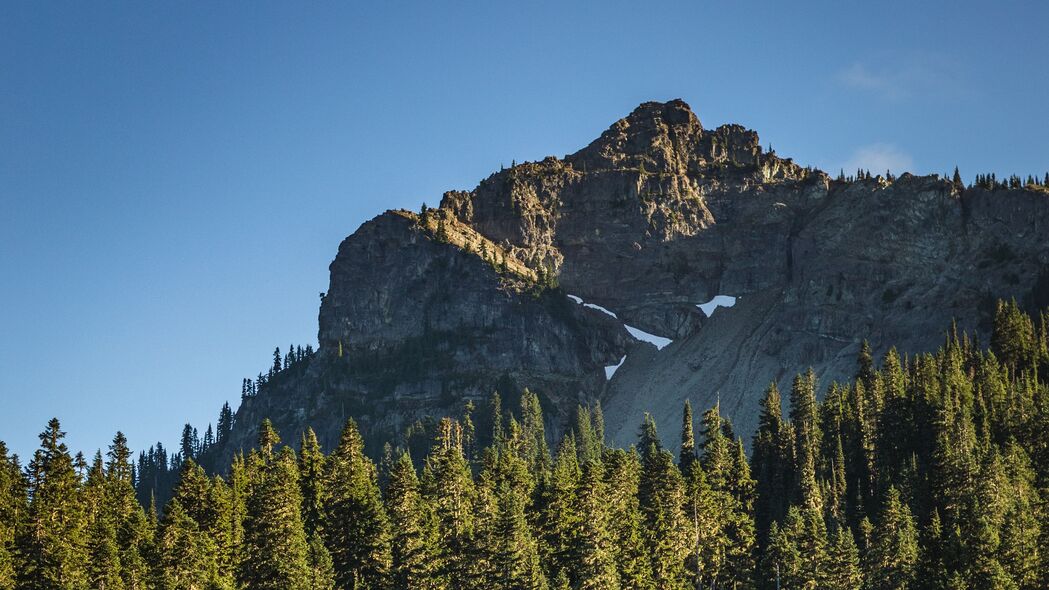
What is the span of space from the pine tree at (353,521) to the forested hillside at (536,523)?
198mm

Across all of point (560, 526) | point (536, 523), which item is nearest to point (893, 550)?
point (560, 526)

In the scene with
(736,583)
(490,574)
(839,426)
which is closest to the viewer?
(490,574)

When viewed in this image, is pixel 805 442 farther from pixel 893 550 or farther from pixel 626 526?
pixel 626 526

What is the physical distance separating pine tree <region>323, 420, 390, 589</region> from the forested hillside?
0.20 m

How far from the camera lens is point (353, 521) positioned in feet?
399

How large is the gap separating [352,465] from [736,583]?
34537 millimetres

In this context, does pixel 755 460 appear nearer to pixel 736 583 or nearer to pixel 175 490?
pixel 736 583

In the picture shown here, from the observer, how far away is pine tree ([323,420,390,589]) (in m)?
116

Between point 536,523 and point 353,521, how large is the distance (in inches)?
605

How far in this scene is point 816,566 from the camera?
121 metres

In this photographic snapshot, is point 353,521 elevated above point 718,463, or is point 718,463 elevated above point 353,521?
point 718,463

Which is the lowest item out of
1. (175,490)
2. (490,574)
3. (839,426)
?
(490,574)

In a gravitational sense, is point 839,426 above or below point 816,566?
above

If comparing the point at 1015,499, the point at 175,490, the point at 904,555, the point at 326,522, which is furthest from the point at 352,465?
the point at 1015,499
